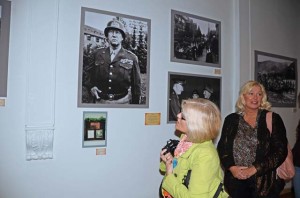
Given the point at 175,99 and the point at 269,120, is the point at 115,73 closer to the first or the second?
the point at 175,99

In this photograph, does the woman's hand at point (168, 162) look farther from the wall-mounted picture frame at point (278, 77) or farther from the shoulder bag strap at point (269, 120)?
the wall-mounted picture frame at point (278, 77)

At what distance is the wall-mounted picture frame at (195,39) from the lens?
2.93 metres

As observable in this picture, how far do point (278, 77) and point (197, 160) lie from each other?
3215 millimetres

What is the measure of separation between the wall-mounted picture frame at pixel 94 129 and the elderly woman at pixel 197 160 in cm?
110

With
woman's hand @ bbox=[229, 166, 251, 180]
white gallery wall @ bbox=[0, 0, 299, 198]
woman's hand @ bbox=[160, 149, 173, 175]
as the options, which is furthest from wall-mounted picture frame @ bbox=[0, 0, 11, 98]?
woman's hand @ bbox=[229, 166, 251, 180]

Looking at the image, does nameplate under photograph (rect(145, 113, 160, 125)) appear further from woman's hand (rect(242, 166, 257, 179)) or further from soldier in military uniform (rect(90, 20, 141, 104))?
woman's hand (rect(242, 166, 257, 179))

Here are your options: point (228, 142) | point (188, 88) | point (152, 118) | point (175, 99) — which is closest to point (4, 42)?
point (152, 118)

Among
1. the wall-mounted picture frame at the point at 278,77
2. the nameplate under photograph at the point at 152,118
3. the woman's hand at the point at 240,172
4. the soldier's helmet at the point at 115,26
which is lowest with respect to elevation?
the woman's hand at the point at 240,172

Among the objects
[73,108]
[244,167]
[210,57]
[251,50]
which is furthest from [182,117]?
[251,50]

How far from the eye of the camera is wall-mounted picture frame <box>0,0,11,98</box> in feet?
6.83

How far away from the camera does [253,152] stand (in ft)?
7.27

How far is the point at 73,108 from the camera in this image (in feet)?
7.77

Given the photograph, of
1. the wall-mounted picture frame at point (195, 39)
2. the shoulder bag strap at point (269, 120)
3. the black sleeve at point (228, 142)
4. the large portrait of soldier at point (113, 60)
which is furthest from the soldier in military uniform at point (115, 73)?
the shoulder bag strap at point (269, 120)

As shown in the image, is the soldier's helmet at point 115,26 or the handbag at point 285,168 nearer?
the handbag at point 285,168
